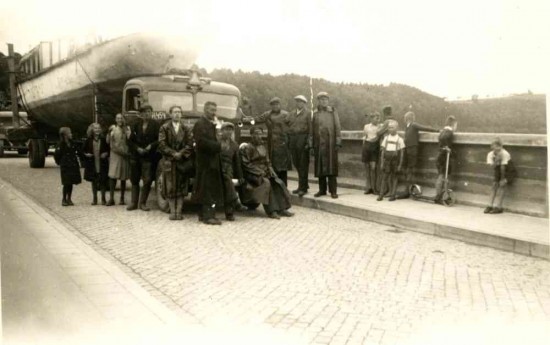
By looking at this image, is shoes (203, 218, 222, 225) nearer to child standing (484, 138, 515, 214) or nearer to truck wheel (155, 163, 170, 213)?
truck wheel (155, 163, 170, 213)

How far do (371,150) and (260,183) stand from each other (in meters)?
3.08

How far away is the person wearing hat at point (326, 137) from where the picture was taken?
11.0 metres

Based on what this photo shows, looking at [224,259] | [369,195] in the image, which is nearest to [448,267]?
[224,259]

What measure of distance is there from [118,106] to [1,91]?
500 inches

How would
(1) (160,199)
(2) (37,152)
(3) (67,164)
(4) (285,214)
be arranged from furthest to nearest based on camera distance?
(2) (37,152) < (3) (67,164) < (1) (160,199) < (4) (285,214)

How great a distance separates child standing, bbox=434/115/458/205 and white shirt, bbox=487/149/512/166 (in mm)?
990

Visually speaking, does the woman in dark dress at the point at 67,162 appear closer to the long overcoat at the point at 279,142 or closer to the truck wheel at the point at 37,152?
the long overcoat at the point at 279,142

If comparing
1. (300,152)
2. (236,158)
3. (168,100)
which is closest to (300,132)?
(300,152)

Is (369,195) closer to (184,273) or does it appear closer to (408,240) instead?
(408,240)

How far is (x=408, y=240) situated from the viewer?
7855 millimetres

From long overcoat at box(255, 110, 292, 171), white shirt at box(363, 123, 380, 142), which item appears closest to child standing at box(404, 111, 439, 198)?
white shirt at box(363, 123, 380, 142)

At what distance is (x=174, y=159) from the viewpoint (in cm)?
931

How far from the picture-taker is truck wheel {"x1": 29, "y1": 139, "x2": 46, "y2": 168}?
19.3 meters

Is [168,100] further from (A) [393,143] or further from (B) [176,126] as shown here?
(A) [393,143]
